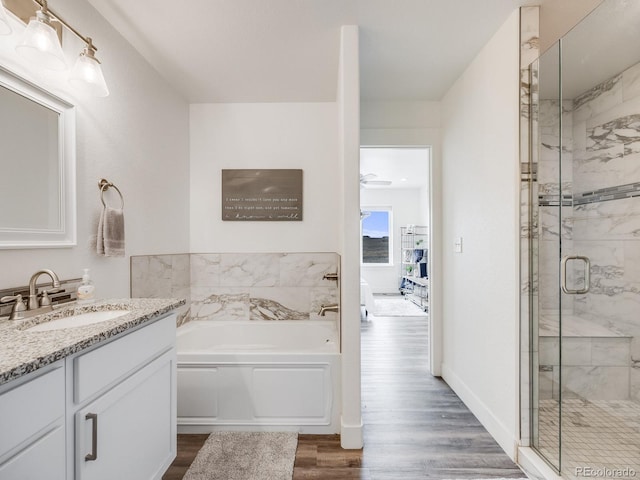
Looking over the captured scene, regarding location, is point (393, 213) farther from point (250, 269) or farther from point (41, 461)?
point (41, 461)

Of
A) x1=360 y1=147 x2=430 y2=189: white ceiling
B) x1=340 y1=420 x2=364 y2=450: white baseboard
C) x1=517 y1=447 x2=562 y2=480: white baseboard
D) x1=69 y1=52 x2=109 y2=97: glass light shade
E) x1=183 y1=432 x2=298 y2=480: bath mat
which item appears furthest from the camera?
x1=360 y1=147 x2=430 y2=189: white ceiling

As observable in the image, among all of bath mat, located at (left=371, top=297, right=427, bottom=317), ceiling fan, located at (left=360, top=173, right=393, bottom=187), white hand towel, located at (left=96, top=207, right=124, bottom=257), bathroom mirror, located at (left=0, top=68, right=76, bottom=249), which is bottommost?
bath mat, located at (left=371, top=297, right=427, bottom=317)

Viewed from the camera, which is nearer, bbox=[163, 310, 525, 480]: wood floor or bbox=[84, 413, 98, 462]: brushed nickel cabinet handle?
bbox=[84, 413, 98, 462]: brushed nickel cabinet handle

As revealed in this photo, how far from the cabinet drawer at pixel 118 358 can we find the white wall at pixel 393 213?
667cm

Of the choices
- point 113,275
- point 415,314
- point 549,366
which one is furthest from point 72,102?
point 415,314

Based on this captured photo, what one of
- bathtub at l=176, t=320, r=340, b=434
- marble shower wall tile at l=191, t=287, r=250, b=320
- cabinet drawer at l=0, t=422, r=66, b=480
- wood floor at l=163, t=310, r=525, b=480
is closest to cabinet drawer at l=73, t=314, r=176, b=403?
cabinet drawer at l=0, t=422, r=66, b=480

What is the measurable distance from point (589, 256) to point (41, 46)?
2685 mm

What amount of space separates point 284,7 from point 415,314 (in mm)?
4886

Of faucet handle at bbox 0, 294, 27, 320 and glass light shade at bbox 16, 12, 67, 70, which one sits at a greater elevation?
glass light shade at bbox 16, 12, 67, 70

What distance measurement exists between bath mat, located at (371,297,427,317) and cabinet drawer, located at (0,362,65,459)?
4960 mm

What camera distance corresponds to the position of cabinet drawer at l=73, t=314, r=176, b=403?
1019 millimetres

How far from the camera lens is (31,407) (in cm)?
84

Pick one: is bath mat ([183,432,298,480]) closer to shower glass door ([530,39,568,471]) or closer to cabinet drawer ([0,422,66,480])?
cabinet drawer ([0,422,66,480])

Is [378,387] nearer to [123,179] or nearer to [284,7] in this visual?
[123,179]
